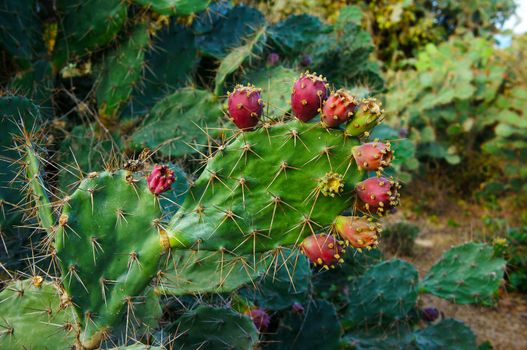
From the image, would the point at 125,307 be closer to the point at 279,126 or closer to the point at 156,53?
the point at 279,126

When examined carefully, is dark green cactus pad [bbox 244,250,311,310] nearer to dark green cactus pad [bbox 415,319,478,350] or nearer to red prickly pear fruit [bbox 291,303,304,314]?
red prickly pear fruit [bbox 291,303,304,314]

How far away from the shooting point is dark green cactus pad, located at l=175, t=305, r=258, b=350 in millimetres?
1639

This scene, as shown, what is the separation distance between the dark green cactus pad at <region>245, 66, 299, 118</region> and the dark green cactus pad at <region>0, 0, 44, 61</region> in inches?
40.5

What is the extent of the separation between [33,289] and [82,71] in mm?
1697

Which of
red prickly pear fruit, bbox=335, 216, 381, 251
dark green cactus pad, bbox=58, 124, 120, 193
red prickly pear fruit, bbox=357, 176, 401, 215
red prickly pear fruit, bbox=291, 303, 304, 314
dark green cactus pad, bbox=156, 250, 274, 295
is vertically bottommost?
red prickly pear fruit, bbox=291, 303, 304, 314

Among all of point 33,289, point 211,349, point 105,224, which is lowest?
point 211,349

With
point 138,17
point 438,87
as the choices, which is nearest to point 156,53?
point 138,17

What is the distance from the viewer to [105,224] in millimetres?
1350

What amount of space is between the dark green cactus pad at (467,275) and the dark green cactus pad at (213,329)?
1319 mm

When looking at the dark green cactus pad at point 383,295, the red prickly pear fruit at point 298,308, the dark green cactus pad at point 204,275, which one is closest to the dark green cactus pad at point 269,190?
the dark green cactus pad at point 204,275

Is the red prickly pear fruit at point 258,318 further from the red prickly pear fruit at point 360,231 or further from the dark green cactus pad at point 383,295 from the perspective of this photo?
the red prickly pear fruit at point 360,231

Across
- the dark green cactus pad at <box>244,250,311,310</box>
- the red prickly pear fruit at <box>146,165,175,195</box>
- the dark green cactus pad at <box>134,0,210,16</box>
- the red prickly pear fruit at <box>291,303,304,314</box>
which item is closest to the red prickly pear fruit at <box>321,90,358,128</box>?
the red prickly pear fruit at <box>146,165,175,195</box>

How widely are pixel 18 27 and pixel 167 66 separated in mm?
709

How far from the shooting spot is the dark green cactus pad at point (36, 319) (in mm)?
1430
